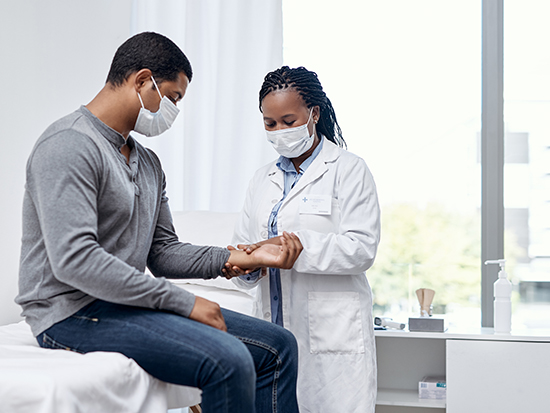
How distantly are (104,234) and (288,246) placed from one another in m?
0.55

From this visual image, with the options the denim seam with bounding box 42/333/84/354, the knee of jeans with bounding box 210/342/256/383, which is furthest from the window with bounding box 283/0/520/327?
the denim seam with bounding box 42/333/84/354

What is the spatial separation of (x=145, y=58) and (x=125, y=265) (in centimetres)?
52

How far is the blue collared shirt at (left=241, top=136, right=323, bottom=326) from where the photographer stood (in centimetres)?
169

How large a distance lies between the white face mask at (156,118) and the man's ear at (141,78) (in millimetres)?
13

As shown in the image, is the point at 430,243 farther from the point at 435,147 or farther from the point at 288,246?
the point at 288,246

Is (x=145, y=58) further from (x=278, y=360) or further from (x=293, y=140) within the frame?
(x=278, y=360)

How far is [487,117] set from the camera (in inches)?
102

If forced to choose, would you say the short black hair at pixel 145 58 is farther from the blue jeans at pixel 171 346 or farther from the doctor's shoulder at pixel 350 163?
the doctor's shoulder at pixel 350 163

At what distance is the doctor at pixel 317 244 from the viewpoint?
1.58 m

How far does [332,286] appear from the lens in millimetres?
1646

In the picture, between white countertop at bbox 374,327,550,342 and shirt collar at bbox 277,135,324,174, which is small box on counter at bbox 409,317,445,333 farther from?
shirt collar at bbox 277,135,324,174

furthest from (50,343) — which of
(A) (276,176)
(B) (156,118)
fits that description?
(A) (276,176)

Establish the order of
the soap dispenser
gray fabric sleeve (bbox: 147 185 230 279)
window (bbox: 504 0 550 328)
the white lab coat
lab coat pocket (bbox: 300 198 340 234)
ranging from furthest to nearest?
1. window (bbox: 504 0 550 328)
2. the soap dispenser
3. lab coat pocket (bbox: 300 198 340 234)
4. the white lab coat
5. gray fabric sleeve (bbox: 147 185 230 279)

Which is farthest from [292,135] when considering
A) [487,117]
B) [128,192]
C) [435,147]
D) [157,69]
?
[487,117]
